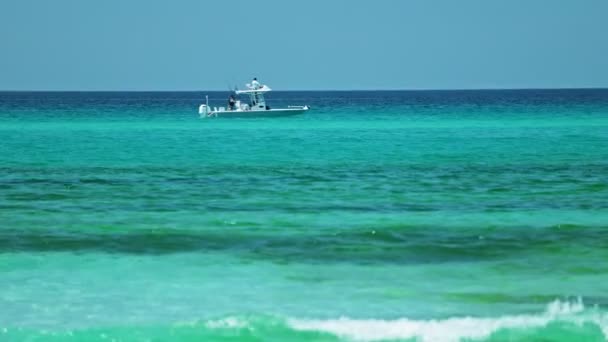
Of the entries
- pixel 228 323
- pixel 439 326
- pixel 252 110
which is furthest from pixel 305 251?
pixel 252 110

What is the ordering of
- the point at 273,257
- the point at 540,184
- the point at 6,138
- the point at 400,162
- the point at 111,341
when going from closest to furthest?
the point at 111,341 → the point at 273,257 → the point at 540,184 → the point at 400,162 → the point at 6,138

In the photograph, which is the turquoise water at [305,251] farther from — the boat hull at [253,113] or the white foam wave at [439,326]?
the boat hull at [253,113]

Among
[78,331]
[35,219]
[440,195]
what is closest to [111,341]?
[78,331]

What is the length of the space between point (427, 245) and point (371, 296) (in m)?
3.39

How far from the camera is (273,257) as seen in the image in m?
14.1

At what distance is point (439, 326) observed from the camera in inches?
411

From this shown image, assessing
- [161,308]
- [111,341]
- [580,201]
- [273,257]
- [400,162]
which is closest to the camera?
[111,341]

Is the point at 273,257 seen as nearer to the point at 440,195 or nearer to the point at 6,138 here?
the point at 440,195

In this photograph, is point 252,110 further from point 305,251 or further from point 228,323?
point 228,323

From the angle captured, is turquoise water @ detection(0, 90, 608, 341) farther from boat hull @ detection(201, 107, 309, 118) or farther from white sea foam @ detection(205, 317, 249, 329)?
boat hull @ detection(201, 107, 309, 118)

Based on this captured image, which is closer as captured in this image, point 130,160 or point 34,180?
point 34,180

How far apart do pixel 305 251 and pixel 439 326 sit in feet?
14.5

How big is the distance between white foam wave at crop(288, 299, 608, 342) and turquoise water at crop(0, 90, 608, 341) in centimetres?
2

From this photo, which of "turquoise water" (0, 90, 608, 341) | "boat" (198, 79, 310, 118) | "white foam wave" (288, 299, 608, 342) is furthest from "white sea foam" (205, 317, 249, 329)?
"boat" (198, 79, 310, 118)
